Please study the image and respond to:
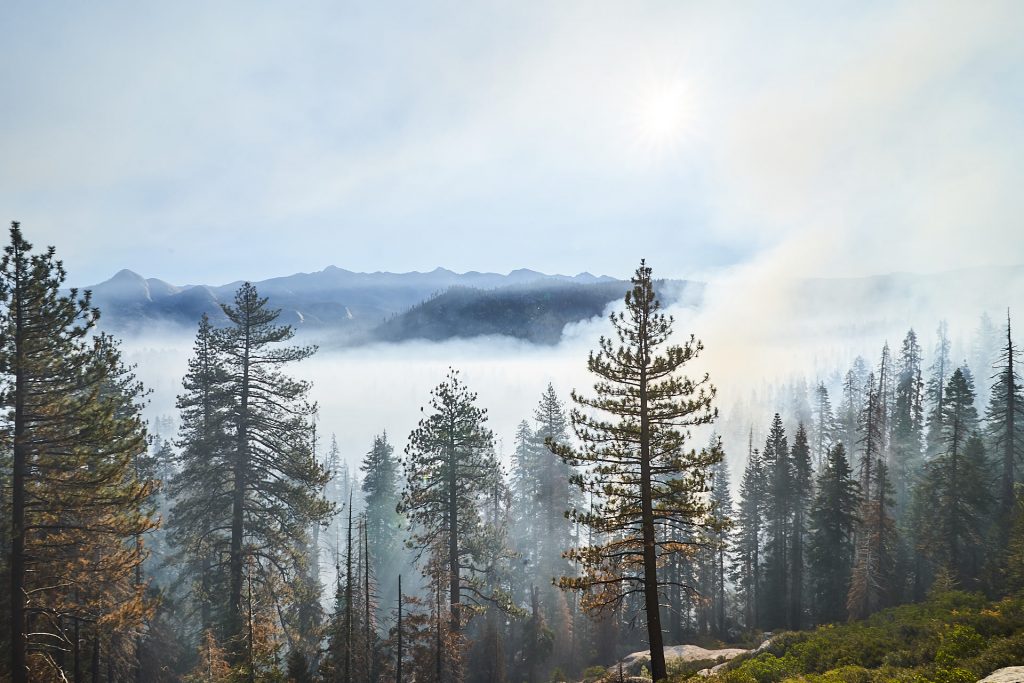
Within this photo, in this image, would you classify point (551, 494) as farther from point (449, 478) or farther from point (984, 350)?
point (984, 350)

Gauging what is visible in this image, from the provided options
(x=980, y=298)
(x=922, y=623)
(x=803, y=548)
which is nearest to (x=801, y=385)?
(x=980, y=298)

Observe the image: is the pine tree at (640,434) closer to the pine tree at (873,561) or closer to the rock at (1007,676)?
the rock at (1007,676)

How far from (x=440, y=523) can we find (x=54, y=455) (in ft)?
53.2

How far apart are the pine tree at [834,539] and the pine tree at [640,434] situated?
27907mm

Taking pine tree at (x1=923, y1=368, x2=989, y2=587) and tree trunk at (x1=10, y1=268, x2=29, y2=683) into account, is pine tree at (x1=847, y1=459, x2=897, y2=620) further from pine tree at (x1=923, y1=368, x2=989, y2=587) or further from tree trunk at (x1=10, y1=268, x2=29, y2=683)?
tree trunk at (x1=10, y1=268, x2=29, y2=683)

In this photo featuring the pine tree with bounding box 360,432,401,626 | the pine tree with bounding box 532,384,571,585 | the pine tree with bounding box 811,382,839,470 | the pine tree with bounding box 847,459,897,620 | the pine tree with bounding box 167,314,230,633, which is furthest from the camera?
the pine tree with bounding box 811,382,839,470

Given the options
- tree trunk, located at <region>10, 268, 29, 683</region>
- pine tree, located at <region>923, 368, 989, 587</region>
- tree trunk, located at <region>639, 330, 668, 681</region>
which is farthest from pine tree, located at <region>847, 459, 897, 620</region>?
tree trunk, located at <region>10, 268, 29, 683</region>

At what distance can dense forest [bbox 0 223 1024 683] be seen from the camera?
15.5m

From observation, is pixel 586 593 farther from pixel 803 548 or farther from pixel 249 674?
pixel 803 548

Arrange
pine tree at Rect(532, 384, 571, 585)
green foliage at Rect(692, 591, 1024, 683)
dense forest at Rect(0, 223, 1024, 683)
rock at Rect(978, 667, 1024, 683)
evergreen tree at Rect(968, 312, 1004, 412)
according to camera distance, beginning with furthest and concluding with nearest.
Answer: evergreen tree at Rect(968, 312, 1004, 412), pine tree at Rect(532, 384, 571, 585), dense forest at Rect(0, 223, 1024, 683), green foliage at Rect(692, 591, 1024, 683), rock at Rect(978, 667, 1024, 683)

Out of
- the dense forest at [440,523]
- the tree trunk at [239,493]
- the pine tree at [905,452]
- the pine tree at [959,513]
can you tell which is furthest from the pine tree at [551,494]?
the pine tree at [905,452]

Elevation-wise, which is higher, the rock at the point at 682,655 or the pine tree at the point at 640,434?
the pine tree at the point at 640,434

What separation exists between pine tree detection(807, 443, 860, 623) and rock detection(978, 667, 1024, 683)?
28.2 meters

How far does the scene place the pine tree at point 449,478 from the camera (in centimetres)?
2362
